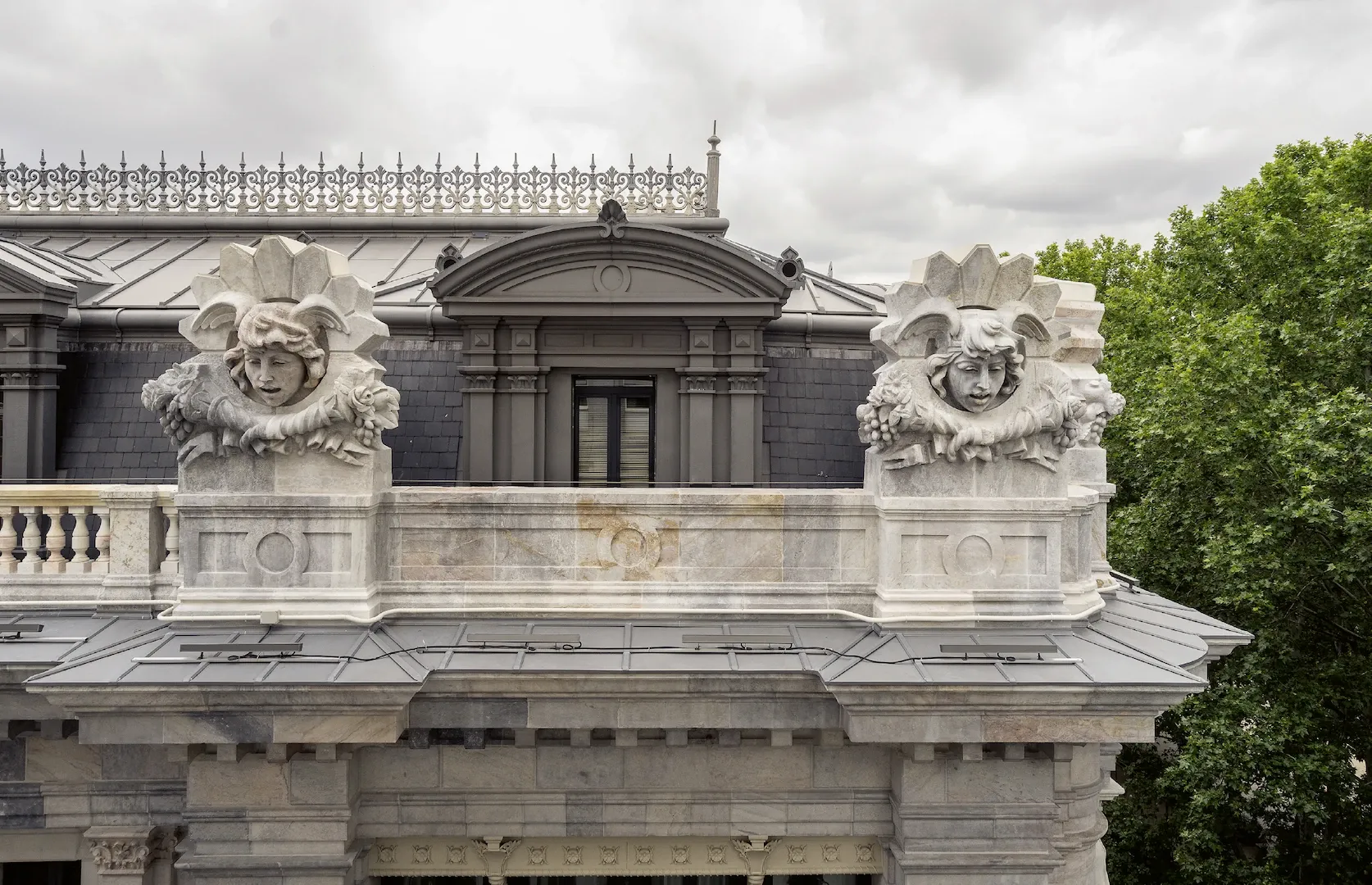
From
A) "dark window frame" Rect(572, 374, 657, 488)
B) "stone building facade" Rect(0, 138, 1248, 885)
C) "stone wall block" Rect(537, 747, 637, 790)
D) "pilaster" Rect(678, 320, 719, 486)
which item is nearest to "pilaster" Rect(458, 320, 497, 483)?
"dark window frame" Rect(572, 374, 657, 488)

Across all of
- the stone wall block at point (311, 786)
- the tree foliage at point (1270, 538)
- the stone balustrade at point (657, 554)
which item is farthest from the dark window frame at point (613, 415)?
the tree foliage at point (1270, 538)

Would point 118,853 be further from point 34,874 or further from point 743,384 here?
point 743,384

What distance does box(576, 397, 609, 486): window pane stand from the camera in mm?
12250

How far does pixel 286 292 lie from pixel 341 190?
925 centimetres

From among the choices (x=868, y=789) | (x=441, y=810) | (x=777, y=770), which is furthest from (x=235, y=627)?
(x=868, y=789)

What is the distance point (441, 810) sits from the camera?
8289 mm

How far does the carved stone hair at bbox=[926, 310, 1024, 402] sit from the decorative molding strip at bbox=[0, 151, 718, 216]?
8404mm

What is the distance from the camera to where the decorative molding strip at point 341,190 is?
16125 mm

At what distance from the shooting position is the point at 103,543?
915 cm

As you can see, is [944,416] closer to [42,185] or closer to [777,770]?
[777,770]

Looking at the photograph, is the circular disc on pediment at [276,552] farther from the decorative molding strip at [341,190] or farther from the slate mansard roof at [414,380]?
the decorative molding strip at [341,190]

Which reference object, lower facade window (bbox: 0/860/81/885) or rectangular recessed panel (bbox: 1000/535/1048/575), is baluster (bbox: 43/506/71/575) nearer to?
lower facade window (bbox: 0/860/81/885)

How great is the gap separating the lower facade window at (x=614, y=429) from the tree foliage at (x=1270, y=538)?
1265 centimetres

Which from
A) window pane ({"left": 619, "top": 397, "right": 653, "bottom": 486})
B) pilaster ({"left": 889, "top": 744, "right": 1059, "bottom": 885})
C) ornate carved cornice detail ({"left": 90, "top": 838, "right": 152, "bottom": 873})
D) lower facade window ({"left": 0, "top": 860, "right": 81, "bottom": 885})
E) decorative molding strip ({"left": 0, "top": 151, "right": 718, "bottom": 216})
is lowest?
lower facade window ({"left": 0, "top": 860, "right": 81, "bottom": 885})
